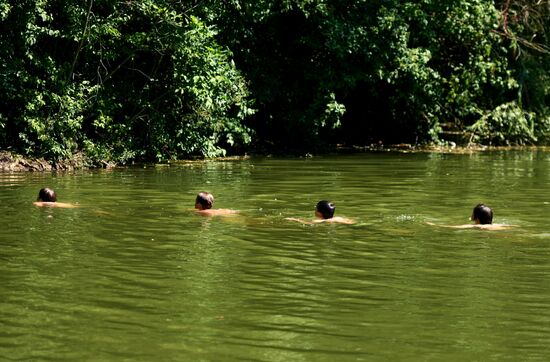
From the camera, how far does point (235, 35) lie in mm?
28281

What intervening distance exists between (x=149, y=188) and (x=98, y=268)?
8640 mm

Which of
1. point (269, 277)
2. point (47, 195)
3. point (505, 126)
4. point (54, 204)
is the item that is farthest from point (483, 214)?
point (505, 126)

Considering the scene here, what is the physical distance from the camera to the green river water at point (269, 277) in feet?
25.1

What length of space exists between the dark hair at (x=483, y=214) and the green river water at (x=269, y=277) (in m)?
0.38

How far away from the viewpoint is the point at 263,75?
29.2 metres

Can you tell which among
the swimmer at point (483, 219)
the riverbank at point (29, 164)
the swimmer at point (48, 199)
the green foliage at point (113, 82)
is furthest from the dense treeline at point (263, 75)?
the swimmer at point (483, 219)

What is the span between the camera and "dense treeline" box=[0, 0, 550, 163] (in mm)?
23516

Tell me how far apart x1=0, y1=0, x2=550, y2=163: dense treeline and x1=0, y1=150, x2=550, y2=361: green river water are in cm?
538

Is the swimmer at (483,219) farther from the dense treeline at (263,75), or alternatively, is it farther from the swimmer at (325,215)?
the dense treeline at (263,75)

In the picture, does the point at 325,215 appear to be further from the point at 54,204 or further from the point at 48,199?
the point at 48,199

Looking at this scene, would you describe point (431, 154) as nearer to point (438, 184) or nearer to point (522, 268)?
point (438, 184)

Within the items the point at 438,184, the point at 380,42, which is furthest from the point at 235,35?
the point at 438,184

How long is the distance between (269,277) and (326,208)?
4278mm

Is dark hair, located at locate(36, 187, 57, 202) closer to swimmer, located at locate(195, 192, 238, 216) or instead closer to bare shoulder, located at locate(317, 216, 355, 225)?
swimmer, located at locate(195, 192, 238, 216)
